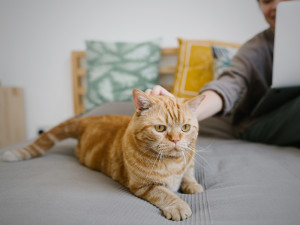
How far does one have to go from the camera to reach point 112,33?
236 cm

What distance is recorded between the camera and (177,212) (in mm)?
591

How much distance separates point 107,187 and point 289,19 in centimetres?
107

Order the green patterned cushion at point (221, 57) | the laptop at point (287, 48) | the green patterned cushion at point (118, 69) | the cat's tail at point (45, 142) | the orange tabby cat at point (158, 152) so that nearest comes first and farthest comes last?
the orange tabby cat at point (158, 152) < the laptop at point (287, 48) < the cat's tail at point (45, 142) < the green patterned cushion at point (221, 57) < the green patterned cushion at point (118, 69)

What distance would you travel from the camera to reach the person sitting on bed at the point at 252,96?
110 centimetres

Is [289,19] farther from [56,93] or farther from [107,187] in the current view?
[56,93]

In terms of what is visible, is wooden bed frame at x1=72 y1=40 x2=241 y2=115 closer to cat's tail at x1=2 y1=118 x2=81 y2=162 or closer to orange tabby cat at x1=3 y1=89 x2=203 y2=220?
cat's tail at x1=2 y1=118 x2=81 y2=162

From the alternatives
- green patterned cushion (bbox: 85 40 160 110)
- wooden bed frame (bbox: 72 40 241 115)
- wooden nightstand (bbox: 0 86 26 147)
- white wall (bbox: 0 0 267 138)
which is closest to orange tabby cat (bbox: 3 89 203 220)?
green patterned cushion (bbox: 85 40 160 110)

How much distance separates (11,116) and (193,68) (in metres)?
2.16

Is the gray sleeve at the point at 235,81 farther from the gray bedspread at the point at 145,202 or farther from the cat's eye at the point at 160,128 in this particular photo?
the cat's eye at the point at 160,128

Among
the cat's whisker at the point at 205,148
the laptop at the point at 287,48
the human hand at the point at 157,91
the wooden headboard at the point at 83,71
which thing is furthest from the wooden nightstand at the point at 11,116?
the laptop at the point at 287,48

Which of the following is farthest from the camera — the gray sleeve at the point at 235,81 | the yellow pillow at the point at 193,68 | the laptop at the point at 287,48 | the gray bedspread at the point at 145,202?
the yellow pillow at the point at 193,68

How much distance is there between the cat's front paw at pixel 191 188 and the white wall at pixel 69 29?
1.79 metres

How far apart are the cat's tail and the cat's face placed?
1.85ft

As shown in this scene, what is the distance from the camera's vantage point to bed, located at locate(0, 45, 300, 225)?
0.53 m
